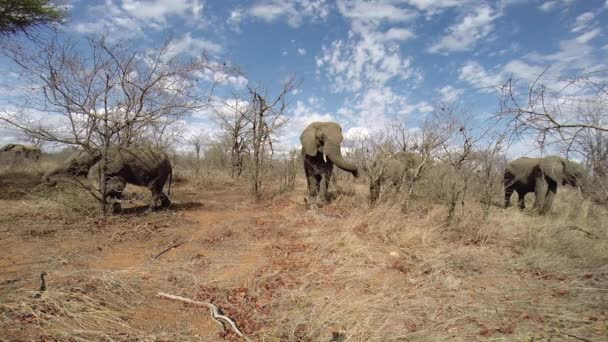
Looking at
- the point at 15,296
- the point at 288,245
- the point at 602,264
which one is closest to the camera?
the point at 15,296

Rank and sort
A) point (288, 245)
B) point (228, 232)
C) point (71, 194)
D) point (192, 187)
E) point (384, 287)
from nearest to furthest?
point (384, 287) → point (288, 245) → point (228, 232) → point (71, 194) → point (192, 187)

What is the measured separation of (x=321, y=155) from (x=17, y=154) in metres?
20.7

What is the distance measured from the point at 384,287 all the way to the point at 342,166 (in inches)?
212

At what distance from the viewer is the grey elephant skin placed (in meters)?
19.6

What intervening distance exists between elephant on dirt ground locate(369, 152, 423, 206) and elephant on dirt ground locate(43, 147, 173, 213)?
5.50m

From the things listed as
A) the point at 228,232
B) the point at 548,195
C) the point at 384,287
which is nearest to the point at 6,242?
the point at 228,232

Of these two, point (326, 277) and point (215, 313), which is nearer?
point (215, 313)

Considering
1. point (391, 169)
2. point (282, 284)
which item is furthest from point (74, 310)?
point (391, 169)

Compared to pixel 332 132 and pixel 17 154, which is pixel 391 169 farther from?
pixel 17 154

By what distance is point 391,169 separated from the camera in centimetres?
1177

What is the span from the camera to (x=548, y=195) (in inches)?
408

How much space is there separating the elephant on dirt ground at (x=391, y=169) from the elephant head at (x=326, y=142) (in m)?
0.93

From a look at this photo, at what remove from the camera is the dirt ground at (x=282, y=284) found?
3201mm

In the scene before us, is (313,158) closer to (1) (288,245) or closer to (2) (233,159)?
(1) (288,245)
